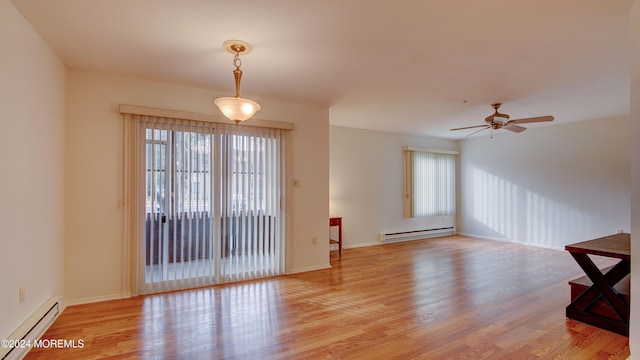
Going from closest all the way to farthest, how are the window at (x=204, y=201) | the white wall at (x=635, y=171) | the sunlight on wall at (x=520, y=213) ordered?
the white wall at (x=635, y=171) < the window at (x=204, y=201) < the sunlight on wall at (x=520, y=213)

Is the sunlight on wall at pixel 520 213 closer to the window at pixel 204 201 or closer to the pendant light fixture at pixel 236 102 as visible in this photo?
the window at pixel 204 201

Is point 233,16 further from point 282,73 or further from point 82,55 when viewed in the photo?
point 82,55

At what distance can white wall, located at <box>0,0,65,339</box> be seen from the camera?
205 centimetres

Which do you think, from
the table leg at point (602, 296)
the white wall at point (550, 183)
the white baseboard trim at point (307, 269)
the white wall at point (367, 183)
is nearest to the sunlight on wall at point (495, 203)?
the white wall at point (550, 183)

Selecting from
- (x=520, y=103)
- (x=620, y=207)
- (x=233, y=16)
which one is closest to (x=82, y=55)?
(x=233, y=16)

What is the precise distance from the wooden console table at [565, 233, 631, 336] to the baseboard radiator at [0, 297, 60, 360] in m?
4.35

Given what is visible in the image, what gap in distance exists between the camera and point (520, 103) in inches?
A: 175

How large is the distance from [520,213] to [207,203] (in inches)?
248

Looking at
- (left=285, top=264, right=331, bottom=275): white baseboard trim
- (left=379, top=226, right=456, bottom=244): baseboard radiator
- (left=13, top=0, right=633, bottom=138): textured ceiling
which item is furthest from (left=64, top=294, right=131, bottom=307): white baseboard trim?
(left=379, top=226, right=456, bottom=244): baseboard radiator

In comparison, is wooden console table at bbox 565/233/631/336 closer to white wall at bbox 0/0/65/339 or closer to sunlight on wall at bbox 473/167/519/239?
sunlight on wall at bbox 473/167/519/239

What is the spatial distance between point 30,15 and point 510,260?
651cm

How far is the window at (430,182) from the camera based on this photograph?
→ 6.98 m

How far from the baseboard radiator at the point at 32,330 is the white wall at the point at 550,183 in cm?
768

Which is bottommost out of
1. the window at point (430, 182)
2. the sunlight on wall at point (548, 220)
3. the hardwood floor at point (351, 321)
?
the hardwood floor at point (351, 321)
